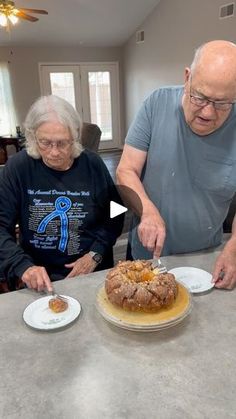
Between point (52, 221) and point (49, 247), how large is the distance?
0.11 metres

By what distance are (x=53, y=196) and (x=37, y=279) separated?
426mm

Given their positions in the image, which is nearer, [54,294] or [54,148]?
[54,294]

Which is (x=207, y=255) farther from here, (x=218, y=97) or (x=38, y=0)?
(x=38, y=0)

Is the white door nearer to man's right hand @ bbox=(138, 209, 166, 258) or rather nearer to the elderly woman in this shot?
the elderly woman

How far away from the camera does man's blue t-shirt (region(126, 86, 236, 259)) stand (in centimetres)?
123

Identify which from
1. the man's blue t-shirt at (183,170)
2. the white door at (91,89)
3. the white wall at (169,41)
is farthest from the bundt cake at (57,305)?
the white door at (91,89)

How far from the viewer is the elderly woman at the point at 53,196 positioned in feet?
4.55

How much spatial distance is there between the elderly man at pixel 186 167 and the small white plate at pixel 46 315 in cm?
29

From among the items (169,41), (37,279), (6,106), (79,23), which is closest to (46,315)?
(37,279)

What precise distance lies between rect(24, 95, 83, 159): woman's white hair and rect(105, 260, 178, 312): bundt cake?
719mm

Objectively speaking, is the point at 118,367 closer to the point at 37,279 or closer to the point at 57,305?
the point at 57,305

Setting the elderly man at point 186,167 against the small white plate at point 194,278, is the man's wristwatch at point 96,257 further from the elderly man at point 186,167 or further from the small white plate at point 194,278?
the small white plate at point 194,278

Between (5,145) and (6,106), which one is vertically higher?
→ (6,106)
